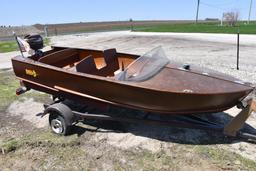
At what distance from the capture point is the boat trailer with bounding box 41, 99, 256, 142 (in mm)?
4199

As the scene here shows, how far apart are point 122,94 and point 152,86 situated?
20.4 inches

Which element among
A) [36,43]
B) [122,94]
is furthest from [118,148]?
[36,43]

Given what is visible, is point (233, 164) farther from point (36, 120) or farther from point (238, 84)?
point (36, 120)

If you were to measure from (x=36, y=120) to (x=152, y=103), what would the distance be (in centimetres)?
277

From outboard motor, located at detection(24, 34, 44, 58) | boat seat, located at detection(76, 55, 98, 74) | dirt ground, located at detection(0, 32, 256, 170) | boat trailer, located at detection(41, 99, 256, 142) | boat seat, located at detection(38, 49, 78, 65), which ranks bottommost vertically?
dirt ground, located at detection(0, 32, 256, 170)

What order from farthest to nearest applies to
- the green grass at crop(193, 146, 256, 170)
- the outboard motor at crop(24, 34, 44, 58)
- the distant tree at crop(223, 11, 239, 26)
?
the distant tree at crop(223, 11, 239, 26) → the outboard motor at crop(24, 34, 44, 58) → the green grass at crop(193, 146, 256, 170)

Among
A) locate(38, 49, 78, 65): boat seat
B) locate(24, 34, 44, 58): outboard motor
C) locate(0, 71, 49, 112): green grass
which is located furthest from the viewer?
locate(0, 71, 49, 112): green grass

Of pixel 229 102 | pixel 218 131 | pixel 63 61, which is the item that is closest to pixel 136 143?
pixel 218 131

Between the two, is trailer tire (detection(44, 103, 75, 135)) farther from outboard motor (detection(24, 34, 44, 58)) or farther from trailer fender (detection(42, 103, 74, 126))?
outboard motor (detection(24, 34, 44, 58))

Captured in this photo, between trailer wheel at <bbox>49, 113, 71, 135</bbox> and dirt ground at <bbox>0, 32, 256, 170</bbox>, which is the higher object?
trailer wheel at <bbox>49, 113, 71, 135</bbox>

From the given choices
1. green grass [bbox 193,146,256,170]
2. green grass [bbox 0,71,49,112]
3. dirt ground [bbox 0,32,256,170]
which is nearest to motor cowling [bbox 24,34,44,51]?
green grass [bbox 0,71,49,112]

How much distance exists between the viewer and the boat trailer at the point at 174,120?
13.8ft

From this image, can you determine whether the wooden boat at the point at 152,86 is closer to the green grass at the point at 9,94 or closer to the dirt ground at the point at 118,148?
the dirt ground at the point at 118,148

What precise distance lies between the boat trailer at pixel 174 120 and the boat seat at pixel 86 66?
795mm
